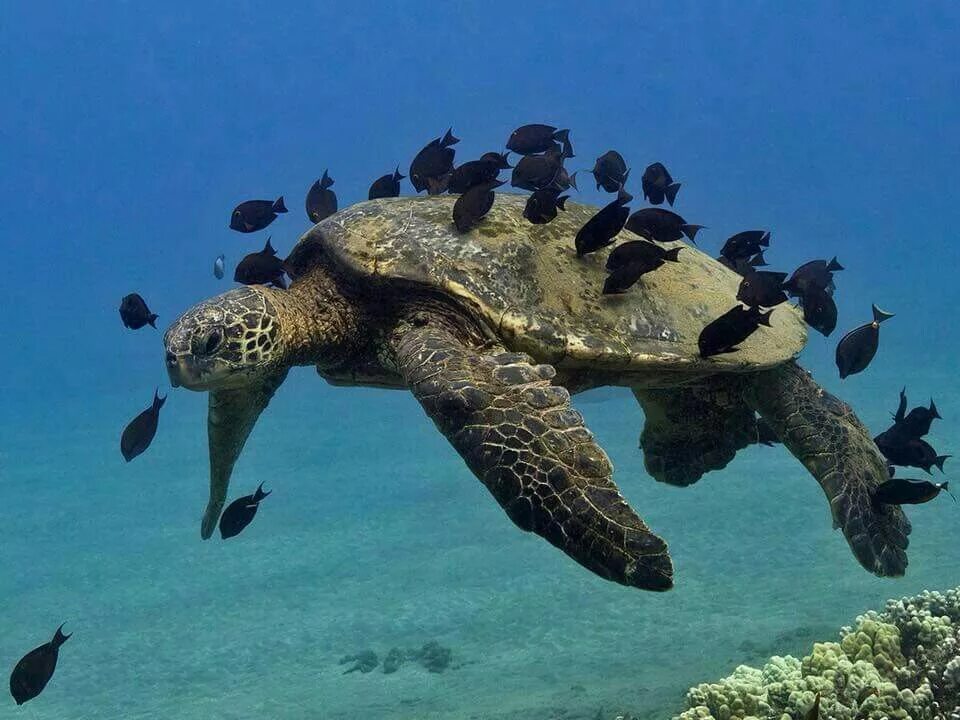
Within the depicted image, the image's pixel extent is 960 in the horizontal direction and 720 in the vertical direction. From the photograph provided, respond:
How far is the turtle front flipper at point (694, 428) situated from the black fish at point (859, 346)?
83 cm

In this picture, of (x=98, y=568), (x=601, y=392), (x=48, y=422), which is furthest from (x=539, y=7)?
(x=98, y=568)

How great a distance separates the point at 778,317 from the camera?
246 inches

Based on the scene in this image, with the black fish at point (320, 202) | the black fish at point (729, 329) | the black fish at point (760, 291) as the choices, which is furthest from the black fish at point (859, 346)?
the black fish at point (320, 202)

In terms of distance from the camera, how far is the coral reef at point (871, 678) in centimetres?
372

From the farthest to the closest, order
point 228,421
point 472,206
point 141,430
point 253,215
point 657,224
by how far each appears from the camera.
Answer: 1. point 253,215
2. point 141,430
3. point 228,421
4. point 657,224
5. point 472,206

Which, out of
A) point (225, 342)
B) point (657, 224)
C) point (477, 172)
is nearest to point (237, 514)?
point (225, 342)

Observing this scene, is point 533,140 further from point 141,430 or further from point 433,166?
point 141,430

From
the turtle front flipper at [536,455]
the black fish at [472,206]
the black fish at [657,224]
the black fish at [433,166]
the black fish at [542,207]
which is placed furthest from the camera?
the black fish at [433,166]

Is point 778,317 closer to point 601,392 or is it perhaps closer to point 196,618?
point 196,618

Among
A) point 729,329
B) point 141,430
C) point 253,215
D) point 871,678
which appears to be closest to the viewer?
point 871,678

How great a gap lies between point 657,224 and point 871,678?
10.8 feet

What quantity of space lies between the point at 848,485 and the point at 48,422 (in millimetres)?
41261

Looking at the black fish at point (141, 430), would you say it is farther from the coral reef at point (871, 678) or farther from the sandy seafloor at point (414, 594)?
the coral reef at point (871, 678)

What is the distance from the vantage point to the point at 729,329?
15.5 feet
